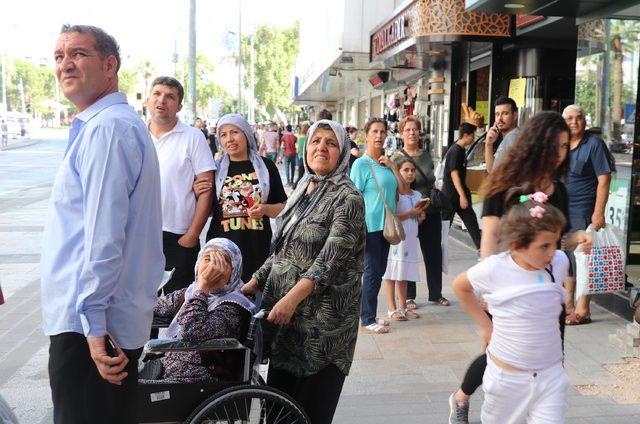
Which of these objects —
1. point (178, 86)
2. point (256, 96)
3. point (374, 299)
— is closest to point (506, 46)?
point (374, 299)

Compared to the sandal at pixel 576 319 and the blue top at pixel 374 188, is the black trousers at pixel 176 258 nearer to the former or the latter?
the blue top at pixel 374 188

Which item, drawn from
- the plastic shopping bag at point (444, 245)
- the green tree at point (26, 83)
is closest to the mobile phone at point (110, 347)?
the plastic shopping bag at point (444, 245)

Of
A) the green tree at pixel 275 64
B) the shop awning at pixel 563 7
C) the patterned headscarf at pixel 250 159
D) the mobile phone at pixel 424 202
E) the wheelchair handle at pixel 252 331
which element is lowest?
the wheelchair handle at pixel 252 331

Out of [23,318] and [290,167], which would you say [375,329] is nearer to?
[23,318]

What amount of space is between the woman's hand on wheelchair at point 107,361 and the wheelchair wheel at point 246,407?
0.80m

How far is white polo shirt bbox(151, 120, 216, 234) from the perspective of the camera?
4551 mm

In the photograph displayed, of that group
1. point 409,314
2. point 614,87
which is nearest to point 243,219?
point 409,314

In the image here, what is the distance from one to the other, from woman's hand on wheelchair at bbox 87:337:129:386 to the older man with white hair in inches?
170

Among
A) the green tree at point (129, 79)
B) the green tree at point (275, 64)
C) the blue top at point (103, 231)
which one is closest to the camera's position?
the blue top at point (103, 231)

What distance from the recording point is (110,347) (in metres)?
2.23

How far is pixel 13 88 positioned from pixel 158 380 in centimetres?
11332

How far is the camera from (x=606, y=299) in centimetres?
664

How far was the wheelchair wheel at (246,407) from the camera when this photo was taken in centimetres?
303

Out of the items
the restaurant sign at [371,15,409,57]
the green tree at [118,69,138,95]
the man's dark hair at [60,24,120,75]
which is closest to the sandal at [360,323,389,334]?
the man's dark hair at [60,24,120,75]
